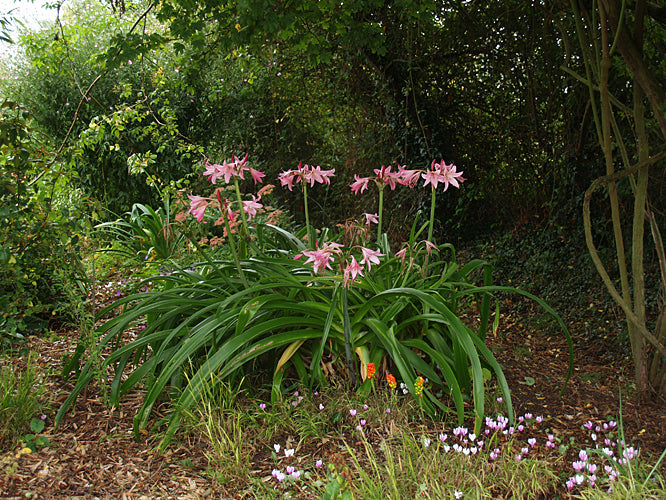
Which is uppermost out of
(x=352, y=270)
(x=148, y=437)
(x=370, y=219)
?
(x=370, y=219)

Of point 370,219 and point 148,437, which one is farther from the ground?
point 370,219

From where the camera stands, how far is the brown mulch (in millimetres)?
1896

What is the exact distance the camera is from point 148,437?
88.1 inches

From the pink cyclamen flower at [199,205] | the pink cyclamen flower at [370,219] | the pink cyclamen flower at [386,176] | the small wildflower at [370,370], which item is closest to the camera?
the small wildflower at [370,370]

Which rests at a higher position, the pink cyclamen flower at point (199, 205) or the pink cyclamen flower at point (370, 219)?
the pink cyclamen flower at point (199, 205)

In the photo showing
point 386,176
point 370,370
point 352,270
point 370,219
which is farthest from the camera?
point 370,219

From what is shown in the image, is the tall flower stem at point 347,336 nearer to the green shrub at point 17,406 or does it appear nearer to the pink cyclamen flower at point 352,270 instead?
the pink cyclamen flower at point 352,270

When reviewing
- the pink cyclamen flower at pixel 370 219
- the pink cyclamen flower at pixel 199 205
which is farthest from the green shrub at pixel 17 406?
the pink cyclamen flower at pixel 370 219

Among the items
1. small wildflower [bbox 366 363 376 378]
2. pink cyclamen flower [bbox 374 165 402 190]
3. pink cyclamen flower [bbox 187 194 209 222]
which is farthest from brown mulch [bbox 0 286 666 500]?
pink cyclamen flower [bbox 374 165 402 190]

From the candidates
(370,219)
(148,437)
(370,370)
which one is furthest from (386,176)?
(148,437)

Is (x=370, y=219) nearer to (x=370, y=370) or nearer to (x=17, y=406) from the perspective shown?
(x=370, y=370)

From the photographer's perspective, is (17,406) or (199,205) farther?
(199,205)

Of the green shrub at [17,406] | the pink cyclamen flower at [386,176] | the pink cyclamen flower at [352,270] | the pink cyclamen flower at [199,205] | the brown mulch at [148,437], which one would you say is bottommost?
the brown mulch at [148,437]

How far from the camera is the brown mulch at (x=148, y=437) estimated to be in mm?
1896
